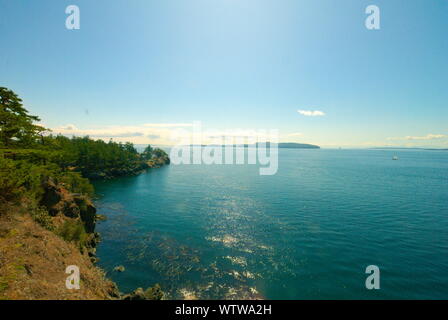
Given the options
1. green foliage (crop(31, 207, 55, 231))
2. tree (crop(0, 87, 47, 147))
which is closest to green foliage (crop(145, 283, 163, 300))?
green foliage (crop(31, 207, 55, 231))

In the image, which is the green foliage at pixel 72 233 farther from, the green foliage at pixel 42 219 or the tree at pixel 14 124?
the tree at pixel 14 124

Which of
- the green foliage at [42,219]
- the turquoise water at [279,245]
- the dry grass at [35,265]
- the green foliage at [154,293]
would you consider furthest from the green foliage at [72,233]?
the green foliage at [154,293]

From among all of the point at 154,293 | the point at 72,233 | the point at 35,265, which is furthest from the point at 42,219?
the point at 154,293

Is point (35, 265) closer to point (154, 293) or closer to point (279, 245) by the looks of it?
point (154, 293)
